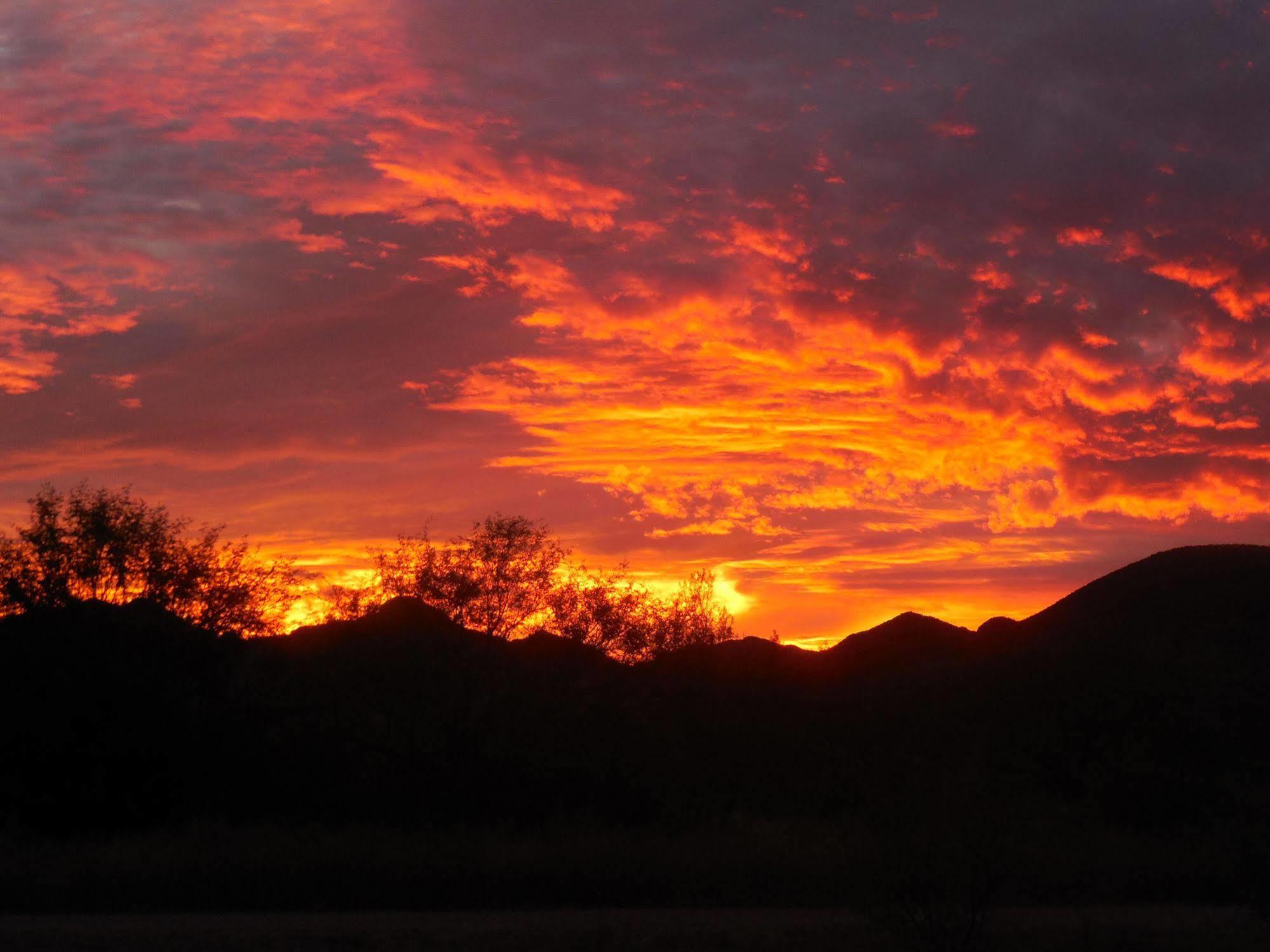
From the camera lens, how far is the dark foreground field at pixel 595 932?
47.7 feet

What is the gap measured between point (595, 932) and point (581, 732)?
18.6 m

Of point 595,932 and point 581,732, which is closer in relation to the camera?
point 595,932

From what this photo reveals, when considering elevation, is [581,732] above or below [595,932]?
above

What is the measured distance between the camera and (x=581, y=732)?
33.9 metres

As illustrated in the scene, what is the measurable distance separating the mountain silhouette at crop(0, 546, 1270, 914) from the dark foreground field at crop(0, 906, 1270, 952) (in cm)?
168

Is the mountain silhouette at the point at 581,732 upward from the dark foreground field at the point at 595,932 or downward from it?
upward

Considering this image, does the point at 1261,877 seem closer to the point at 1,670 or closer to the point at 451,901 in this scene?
the point at 451,901

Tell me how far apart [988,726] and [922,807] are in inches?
1229

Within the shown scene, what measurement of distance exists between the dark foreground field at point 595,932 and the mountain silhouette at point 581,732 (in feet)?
5.51

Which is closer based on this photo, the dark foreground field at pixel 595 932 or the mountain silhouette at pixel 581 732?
the dark foreground field at pixel 595 932

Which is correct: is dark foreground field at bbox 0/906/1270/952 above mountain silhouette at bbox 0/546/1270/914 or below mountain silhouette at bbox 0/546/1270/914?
below

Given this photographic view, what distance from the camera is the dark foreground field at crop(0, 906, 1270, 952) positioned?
47.7ft

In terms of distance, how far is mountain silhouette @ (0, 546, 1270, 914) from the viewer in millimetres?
27969

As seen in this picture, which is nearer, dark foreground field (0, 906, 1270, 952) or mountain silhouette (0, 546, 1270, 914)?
dark foreground field (0, 906, 1270, 952)
